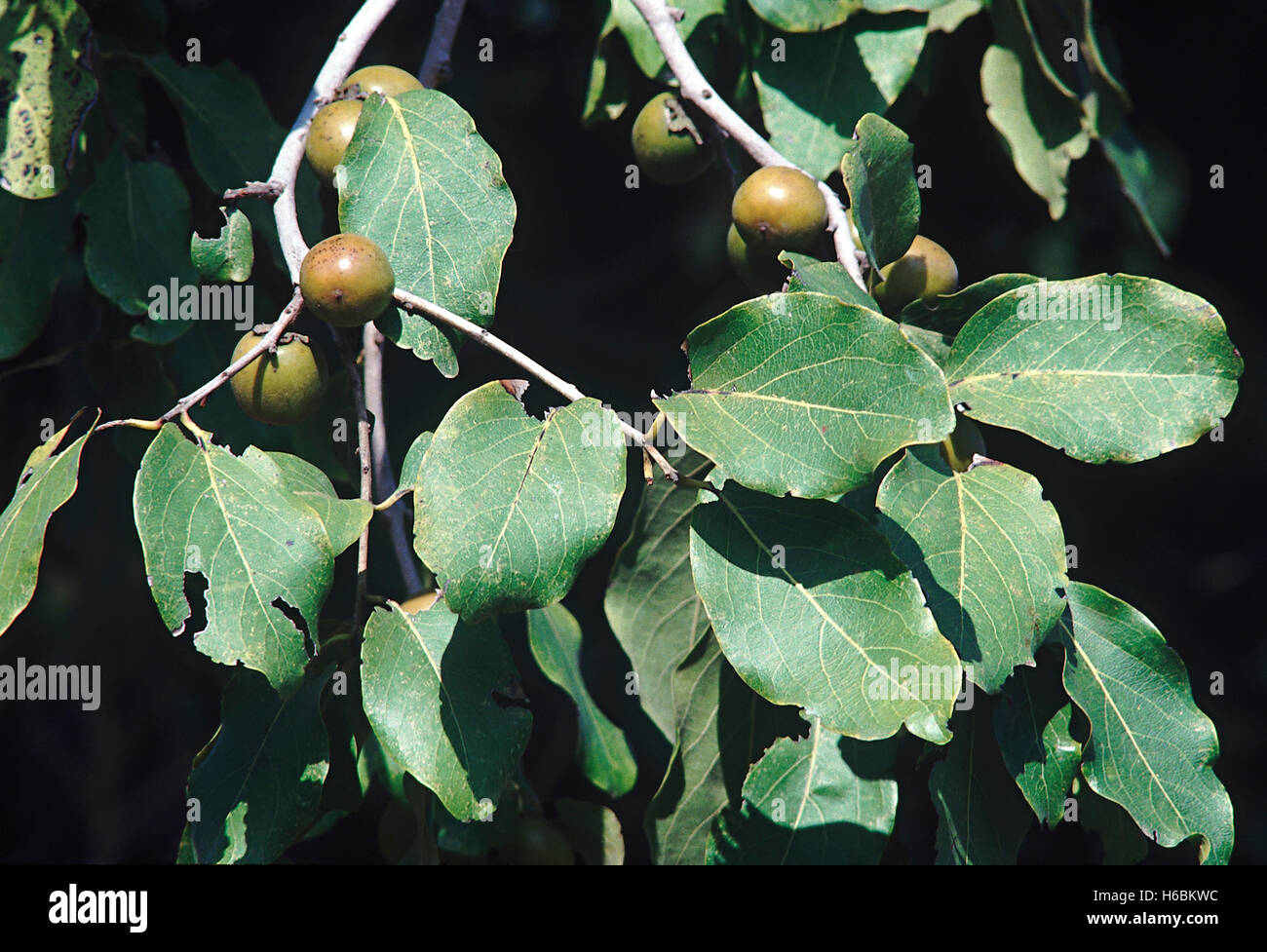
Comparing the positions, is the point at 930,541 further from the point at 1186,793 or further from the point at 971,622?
the point at 1186,793

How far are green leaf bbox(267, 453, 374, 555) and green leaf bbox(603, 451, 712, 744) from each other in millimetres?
381

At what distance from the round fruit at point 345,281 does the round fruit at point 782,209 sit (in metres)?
0.42

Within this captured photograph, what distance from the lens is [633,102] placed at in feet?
5.84

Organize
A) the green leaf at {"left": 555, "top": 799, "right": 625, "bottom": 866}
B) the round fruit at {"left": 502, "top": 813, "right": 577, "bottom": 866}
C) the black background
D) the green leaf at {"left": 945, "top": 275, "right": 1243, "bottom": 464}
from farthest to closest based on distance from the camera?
1. the black background
2. the green leaf at {"left": 555, "top": 799, "right": 625, "bottom": 866}
3. the round fruit at {"left": 502, "top": 813, "right": 577, "bottom": 866}
4. the green leaf at {"left": 945, "top": 275, "right": 1243, "bottom": 464}

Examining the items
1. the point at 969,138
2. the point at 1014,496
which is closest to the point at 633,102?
the point at 969,138

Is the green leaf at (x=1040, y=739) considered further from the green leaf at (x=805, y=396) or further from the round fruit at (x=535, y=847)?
the round fruit at (x=535, y=847)

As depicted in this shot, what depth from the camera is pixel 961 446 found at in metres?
1.14

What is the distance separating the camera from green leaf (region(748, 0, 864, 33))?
148 centimetres

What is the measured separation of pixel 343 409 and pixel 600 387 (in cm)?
67

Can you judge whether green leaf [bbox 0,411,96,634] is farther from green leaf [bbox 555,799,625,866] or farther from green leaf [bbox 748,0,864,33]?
green leaf [bbox 748,0,864,33]

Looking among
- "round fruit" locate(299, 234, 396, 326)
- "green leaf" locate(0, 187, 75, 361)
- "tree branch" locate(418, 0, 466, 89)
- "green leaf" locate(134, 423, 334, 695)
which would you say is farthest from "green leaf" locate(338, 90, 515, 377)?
"green leaf" locate(0, 187, 75, 361)

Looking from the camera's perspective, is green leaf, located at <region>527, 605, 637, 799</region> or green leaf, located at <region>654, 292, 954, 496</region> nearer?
green leaf, located at <region>654, 292, 954, 496</region>
